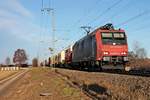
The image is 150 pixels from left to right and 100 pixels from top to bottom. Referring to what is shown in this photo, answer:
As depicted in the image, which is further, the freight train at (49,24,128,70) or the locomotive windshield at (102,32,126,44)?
the locomotive windshield at (102,32,126,44)

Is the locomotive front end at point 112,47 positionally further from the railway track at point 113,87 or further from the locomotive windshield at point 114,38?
the railway track at point 113,87

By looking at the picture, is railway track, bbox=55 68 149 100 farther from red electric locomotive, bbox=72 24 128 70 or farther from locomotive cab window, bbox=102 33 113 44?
locomotive cab window, bbox=102 33 113 44

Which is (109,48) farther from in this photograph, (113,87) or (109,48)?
(113,87)

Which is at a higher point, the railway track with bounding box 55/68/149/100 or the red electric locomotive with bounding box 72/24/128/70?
the red electric locomotive with bounding box 72/24/128/70

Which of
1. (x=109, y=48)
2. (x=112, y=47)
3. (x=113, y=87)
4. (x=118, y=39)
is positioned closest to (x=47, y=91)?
(x=113, y=87)

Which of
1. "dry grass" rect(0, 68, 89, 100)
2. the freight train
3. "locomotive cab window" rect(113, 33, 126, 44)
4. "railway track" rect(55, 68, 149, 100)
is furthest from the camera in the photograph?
"locomotive cab window" rect(113, 33, 126, 44)

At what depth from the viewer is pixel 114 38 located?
31.2m

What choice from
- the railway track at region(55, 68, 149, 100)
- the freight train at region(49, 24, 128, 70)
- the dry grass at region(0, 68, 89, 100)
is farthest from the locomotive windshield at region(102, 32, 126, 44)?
the railway track at region(55, 68, 149, 100)

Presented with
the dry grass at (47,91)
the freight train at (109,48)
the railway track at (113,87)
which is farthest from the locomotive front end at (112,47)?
the railway track at (113,87)

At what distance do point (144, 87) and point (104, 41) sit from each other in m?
17.2

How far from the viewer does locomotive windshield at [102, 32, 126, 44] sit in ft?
102

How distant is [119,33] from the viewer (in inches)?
1233

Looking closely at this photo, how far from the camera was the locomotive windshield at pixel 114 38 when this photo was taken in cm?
3111

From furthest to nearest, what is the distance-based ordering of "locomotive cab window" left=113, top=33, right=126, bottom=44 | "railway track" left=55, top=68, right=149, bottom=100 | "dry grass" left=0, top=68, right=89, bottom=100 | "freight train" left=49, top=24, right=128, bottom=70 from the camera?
"locomotive cab window" left=113, top=33, right=126, bottom=44
"freight train" left=49, top=24, right=128, bottom=70
"dry grass" left=0, top=68, right=89, bottom=100
"railway track" left=55, top=68, right=149, bottom=100
